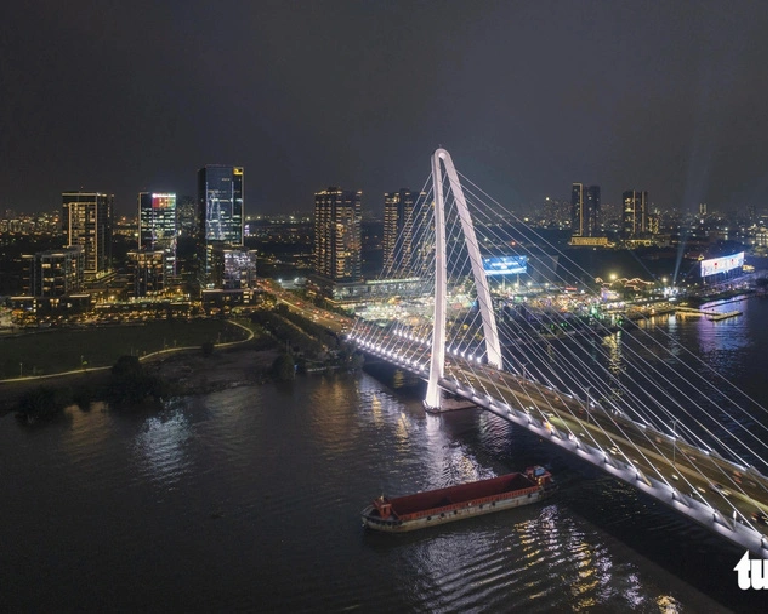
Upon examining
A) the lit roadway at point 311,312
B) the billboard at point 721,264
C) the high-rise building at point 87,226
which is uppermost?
the high-rise building at point 87,226

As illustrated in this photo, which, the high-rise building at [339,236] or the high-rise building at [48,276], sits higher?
the high-rise building at [339,236]

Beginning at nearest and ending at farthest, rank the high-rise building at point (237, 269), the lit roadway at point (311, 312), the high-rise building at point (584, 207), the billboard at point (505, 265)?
1. the lit roadway at point (311, 312)
2. the high-rise building at point (237, 269)
3. the billboard at point (505, 265)
4. the high-rise building at point (584, 207)

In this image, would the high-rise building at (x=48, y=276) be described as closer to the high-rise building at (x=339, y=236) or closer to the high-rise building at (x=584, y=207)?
the high-rise building at (x=339, y=236)

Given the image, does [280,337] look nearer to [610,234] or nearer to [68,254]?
[68,254]

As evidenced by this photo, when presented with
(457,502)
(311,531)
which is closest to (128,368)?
(311,531)

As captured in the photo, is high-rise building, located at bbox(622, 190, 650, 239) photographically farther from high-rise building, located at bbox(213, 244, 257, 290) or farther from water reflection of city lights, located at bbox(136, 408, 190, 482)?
water reflection of city lights, located at bbox(136, 408, 190, 482)

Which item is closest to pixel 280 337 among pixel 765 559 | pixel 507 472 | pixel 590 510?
pixel 507 472

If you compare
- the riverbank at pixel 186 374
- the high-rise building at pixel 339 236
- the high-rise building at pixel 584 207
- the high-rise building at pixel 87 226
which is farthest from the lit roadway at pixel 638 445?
the high-rise building at pixel 584 207

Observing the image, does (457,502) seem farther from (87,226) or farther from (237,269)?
(87,226)
